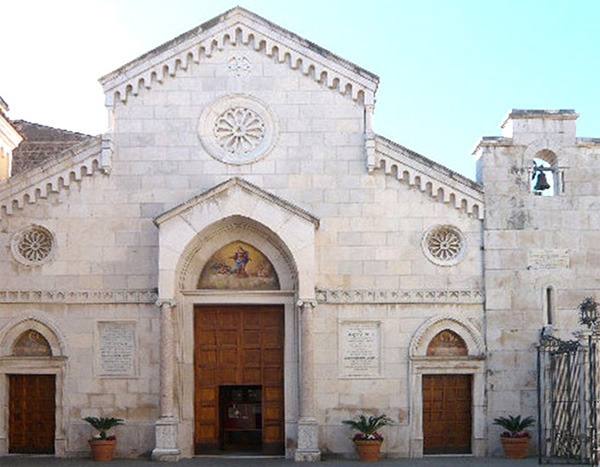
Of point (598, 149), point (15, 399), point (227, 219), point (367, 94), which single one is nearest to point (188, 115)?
point (227, 219)

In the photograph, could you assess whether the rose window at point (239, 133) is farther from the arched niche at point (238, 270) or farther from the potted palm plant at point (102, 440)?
the potted palm plant at point (102, 440)

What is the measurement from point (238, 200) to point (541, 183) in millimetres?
6935

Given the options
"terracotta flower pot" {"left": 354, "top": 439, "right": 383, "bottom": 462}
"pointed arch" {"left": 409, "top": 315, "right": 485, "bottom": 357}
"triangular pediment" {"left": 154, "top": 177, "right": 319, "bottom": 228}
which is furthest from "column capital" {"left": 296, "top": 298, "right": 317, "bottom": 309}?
"terracotta flower pot" {"left": 354, "top": 439, "right": 383, "bottom": 462}

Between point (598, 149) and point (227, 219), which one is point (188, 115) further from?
point (598, 149)

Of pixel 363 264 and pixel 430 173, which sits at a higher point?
pixel 430 173

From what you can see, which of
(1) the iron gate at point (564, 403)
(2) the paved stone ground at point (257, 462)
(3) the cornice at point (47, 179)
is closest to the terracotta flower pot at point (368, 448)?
(2) the paved stone ground at point (257, 462)

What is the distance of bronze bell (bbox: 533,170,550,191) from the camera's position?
20.8 m

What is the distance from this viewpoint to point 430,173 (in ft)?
67.5

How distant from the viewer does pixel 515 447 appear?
64.3 feet

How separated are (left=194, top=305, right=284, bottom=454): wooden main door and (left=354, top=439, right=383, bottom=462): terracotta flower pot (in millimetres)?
1967

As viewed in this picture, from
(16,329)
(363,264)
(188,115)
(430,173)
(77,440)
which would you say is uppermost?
(188,115)

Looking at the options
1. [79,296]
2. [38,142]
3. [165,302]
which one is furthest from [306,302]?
[38,142]

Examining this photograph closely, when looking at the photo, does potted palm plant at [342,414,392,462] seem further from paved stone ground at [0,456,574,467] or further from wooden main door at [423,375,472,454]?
wooden main door at [423,375,472,454]

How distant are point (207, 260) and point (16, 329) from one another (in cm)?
458
